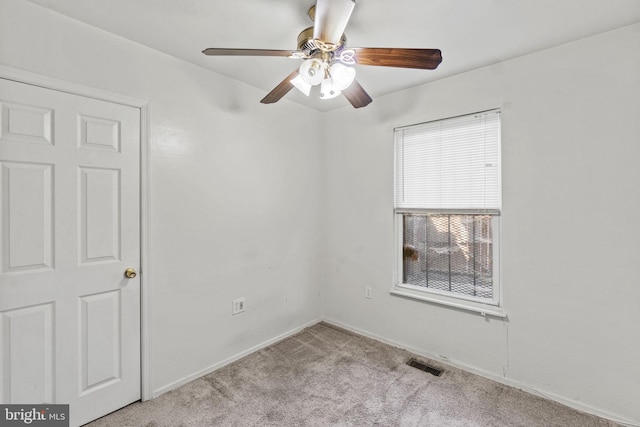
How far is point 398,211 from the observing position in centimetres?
286

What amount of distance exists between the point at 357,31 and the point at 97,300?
2.35m

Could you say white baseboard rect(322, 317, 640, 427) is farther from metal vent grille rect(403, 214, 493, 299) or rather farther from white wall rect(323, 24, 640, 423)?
metal vent grille rect(403, 214, 493, 299)

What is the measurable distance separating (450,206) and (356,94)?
130 centimetres

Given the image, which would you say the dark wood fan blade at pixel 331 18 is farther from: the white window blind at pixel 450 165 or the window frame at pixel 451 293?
the window frame at pixel 451 293

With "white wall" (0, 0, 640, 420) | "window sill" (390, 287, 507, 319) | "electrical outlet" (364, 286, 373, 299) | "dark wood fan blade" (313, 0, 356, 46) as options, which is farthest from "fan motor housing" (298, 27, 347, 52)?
"electrical outlet" (364, 286, 373, 299)

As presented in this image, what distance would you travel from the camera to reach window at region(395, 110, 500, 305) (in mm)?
2363

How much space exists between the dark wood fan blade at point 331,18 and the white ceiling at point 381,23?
33 cm

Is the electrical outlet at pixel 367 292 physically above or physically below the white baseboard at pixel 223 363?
above

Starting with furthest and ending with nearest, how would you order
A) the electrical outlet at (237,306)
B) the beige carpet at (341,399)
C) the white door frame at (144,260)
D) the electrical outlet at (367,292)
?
the electrical outlet at (367,292) → the electrical outlet at (237,306) → the white door frame at (144,260) → the beige carpet at (341,399)

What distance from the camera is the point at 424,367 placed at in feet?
8.18

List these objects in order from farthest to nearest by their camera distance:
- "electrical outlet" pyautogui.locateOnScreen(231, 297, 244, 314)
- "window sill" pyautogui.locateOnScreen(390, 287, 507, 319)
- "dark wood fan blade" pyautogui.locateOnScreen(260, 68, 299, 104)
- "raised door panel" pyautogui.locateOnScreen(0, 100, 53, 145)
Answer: "electrical outlet" pyautogui.locateOnScreen(231, 297, 244, 314), "window sill" pyautogui.locateOnScreen(390, 287, 507, 319), "dark wood fan blade" pyautogui.locateOnScreen(260, 68, 299, 104), "raised door panel" pyautogui.locateOnScreen(0, 100, 53, 145)

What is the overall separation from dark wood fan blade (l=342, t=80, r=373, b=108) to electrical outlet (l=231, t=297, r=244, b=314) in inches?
74.4

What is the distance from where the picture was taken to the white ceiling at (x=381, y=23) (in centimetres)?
162

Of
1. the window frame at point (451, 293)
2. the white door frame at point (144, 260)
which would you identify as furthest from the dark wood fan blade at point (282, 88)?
the window frame at point (451, 293)
